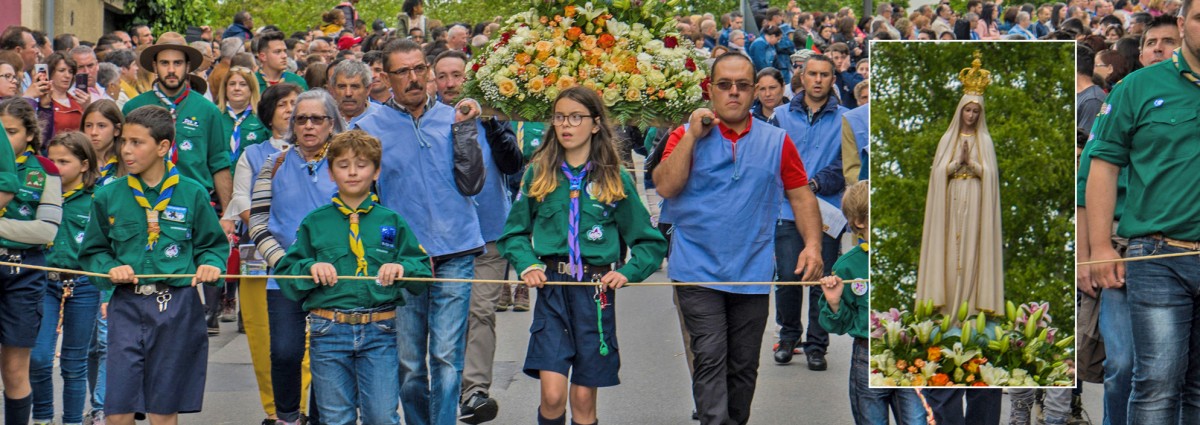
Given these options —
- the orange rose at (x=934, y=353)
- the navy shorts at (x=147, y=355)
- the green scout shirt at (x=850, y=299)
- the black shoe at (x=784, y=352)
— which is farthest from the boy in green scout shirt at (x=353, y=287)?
the black shoe at (x=784, y=352)

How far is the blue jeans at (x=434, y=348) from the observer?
25.6 ft

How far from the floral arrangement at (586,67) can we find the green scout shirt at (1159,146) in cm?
248

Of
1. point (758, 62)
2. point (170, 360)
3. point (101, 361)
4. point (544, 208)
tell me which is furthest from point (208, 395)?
point (758, 62)

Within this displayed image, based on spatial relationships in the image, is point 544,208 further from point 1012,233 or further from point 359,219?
point 1012,233

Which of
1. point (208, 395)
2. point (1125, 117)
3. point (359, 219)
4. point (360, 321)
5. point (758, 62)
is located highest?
point (758, 62)

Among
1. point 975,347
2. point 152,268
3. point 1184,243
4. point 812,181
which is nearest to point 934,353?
point 975,347

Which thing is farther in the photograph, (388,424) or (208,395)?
(208,395)

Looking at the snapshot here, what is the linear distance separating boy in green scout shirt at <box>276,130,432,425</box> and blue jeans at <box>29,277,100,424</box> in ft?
5.53

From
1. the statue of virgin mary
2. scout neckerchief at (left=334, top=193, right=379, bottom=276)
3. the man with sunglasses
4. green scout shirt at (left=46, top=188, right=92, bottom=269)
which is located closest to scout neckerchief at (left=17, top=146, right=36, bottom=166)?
green scout shirt at (left=46, top=188, right=92, bottom=269)

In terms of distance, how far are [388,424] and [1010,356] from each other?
270cm

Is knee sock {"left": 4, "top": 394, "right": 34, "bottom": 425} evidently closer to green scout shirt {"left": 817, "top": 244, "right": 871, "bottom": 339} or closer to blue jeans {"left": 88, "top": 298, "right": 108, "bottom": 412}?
blue jeans {"left": 88, "top": 298, "right": 108, "bottom": 412}

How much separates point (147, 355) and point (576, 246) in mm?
1969

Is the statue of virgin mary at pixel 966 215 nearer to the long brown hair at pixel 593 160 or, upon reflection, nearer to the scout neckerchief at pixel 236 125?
the long brown hair at pixel 593 160

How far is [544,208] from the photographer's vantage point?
733cm
